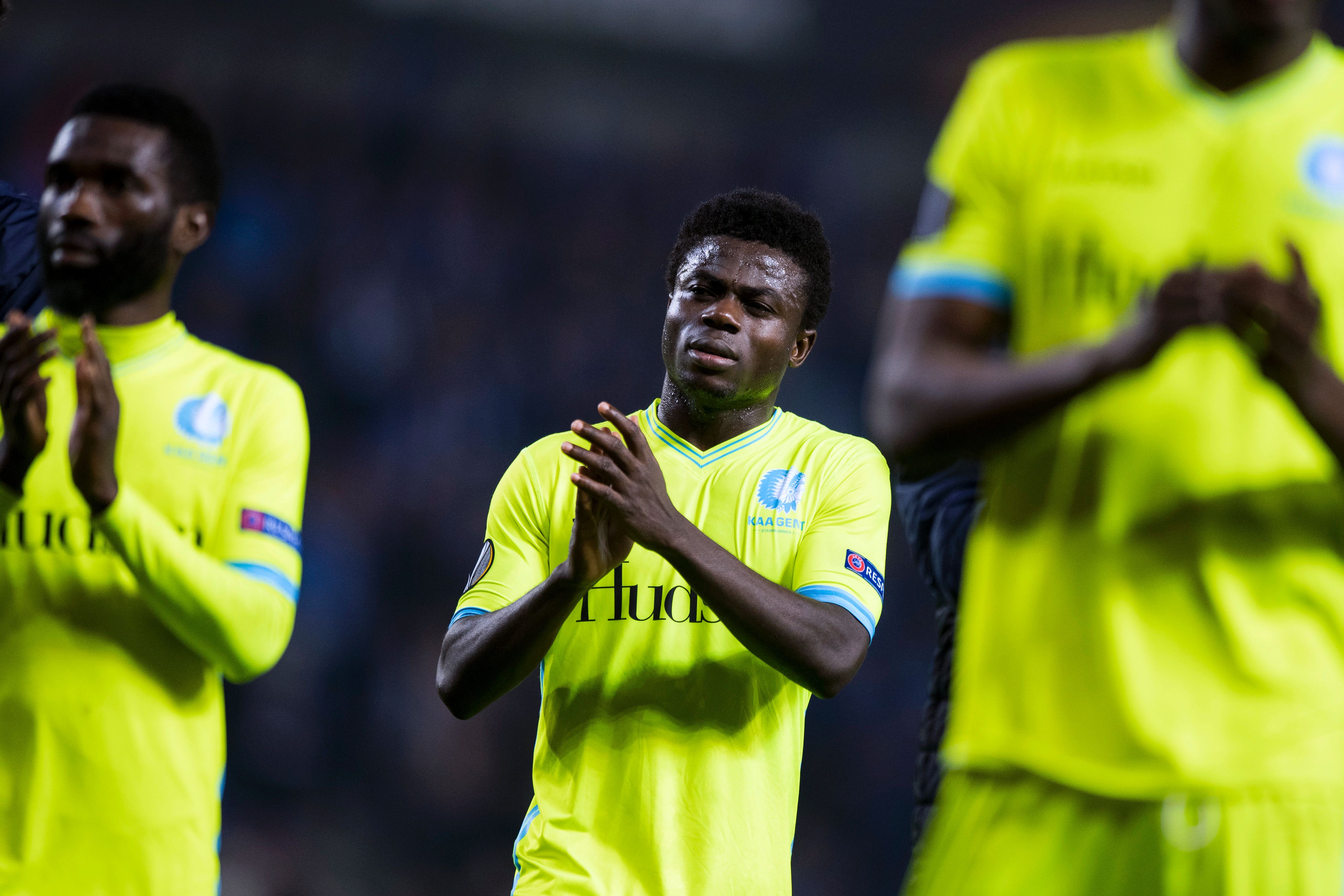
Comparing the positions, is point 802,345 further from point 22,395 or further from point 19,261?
point 19,261

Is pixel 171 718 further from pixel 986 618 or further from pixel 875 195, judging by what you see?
pixel 875 195

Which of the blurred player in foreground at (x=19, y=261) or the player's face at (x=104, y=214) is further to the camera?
the blurred player in foreground at (x=19, y=261)

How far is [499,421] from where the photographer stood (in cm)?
802

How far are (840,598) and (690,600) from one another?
0.34m

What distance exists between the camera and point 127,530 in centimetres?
259

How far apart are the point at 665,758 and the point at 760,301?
1115 millimetres

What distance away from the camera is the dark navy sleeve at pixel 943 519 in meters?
3.02

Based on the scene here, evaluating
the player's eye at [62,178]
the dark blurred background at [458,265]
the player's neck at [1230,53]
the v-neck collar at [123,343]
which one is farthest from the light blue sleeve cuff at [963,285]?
the dark blurred background at [458,265]

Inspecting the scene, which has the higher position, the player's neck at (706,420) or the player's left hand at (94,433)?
the player's neck at (706,420)

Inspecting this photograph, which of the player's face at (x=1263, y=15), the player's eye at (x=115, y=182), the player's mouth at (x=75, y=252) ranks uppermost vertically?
the player's face at (x=1263, y=15)

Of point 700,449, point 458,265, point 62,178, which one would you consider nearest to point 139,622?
point 62,178

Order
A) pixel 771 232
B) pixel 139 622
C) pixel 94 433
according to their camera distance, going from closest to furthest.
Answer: pixel 94 433
pixel 139 622
pixel 771 232

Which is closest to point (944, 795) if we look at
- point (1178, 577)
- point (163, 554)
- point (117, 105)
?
point (1178, 577)

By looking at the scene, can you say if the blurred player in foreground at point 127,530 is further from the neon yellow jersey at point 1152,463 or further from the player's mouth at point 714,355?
the neon yellow jersey at point 1152,463
